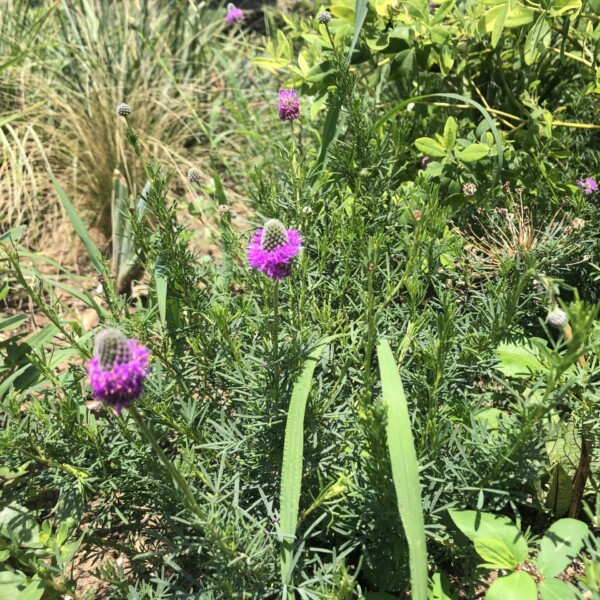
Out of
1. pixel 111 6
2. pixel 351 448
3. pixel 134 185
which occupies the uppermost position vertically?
pixel 111 6

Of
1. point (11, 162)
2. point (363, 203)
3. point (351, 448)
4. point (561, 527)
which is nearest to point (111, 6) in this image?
point (11, 162)

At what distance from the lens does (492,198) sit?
2.17 m

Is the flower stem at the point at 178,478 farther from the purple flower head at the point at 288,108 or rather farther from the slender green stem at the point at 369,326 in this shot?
the purple flower head at the point at 288,108

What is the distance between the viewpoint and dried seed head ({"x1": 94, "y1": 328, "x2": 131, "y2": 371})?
106 cm

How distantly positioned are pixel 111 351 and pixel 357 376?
0.78 meters

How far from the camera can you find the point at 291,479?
135cm

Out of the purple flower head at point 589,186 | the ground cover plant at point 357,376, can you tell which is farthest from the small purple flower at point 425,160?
the purple flower head at point 589,186

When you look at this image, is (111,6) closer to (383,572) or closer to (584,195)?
(584,195)

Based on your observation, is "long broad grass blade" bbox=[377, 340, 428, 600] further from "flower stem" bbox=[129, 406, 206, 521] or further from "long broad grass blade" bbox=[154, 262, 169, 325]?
"long broad grass blade" bbox=[154, 262, 169, 325]

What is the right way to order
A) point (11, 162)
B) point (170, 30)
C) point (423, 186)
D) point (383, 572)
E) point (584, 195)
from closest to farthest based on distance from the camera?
1. point (383, 572)
2. point (423, 186)
3. point (584, 195)
4. point (11, 162)
5. point (170, 30)

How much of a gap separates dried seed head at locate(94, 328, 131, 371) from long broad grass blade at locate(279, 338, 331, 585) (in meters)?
→ 0.45

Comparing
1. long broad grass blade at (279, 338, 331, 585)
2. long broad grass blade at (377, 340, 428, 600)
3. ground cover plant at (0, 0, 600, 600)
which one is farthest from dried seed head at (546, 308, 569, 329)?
long broad grass blade at (279, 338, 331, 585)

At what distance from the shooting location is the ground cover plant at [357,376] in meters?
1.35

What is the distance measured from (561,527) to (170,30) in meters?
4.80
